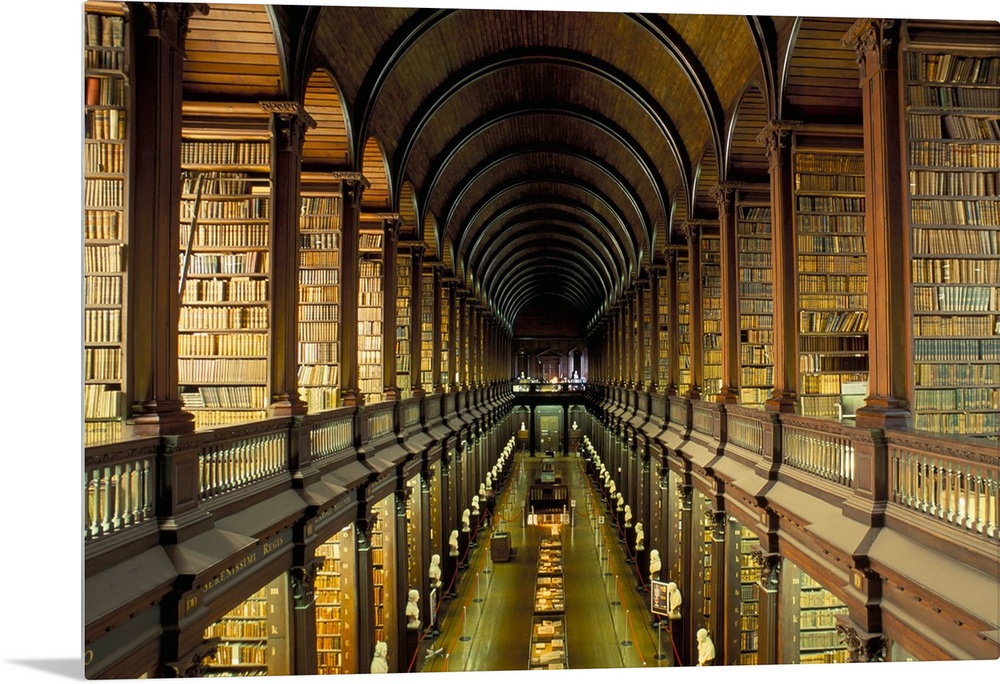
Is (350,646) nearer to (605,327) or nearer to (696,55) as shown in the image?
(696,55)

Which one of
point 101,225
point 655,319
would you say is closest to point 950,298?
point 101,225

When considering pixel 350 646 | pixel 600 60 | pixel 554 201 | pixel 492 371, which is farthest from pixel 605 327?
pixel 350 646

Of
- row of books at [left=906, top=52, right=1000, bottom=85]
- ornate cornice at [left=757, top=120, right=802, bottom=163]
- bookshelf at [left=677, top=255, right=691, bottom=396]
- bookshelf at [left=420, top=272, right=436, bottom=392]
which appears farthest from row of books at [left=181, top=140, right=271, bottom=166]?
bookshelf at [left=677, top=255, right=691, bottom=396]

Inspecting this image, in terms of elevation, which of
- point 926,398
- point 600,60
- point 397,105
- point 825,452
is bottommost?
point 825,452

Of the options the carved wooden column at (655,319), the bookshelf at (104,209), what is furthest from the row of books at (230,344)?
the carved wooden column at (655,319)

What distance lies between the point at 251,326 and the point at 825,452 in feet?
17.0

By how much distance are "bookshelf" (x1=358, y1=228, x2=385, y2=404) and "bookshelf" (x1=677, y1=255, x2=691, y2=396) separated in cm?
546

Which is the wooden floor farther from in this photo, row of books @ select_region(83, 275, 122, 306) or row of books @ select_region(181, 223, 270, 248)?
row of books @ select_region(83, 275, 122, 306)

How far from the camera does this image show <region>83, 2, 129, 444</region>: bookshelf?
4199 mm

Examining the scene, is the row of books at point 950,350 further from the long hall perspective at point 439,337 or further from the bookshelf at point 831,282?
the bookshelf at point 831,282

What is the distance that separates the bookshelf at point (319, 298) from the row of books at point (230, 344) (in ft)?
5.54

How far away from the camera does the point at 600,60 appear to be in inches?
451

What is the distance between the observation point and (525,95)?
1352 cm

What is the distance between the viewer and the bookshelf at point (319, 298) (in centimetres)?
855
